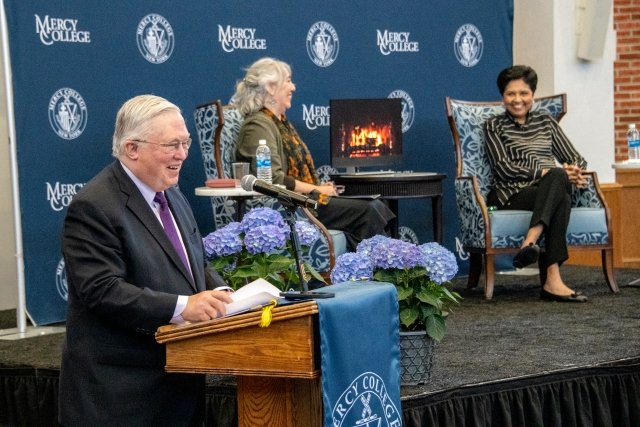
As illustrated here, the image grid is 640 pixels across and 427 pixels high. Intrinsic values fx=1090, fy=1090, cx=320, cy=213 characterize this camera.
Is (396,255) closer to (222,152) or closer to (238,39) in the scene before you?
(222,152)

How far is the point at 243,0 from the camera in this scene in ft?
19.7

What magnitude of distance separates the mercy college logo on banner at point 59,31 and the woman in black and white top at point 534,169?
233cm

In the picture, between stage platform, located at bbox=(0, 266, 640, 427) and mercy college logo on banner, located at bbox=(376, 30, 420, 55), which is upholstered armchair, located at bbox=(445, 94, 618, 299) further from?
stage platform, located at bbox=(0, 266, 640, 427)

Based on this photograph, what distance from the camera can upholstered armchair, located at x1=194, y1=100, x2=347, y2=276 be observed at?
5.28m

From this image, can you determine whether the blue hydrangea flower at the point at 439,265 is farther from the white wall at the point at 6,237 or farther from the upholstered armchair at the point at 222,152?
the white wall at the point at 6,237

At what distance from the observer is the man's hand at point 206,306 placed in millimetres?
2320

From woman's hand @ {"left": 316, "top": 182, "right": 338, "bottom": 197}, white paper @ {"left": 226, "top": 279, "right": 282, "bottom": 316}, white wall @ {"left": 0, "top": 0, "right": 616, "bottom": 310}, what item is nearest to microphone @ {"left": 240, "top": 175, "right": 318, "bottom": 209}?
white paper @ {"left": 226, "top": 279, "right": 282, "bottom": 316}

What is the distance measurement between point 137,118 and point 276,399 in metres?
0.70

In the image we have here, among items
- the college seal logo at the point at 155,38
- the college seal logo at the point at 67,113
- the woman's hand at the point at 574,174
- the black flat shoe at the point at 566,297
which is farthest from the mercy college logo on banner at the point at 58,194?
the woman's hand at the point at 574,174

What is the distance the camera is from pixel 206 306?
2.32m

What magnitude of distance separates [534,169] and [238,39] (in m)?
1.78

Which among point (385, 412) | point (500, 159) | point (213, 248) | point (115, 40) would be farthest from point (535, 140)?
point (385, 412)

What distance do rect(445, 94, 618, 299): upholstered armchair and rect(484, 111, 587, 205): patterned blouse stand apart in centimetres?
12

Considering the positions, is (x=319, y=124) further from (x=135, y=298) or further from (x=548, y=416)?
(x=135, y=298)
